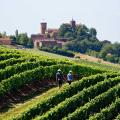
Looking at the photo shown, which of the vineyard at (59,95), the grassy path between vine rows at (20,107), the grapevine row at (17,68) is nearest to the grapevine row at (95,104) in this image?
the vineyard at (59,95)

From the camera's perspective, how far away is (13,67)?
4497 cm

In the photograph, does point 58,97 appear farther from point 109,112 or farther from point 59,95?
point 109,112

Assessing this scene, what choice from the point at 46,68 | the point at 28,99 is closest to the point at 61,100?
the point at 28,99

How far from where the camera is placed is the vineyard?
114 feet

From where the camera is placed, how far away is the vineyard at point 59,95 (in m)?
34.8

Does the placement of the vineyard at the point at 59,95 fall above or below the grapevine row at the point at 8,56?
below

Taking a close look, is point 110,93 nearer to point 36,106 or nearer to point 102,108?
point 102,108

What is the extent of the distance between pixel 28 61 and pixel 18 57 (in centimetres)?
317

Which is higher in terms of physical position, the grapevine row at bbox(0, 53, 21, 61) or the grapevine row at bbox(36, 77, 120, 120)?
the grapevine row at bbox(0, 53, 21, 61)

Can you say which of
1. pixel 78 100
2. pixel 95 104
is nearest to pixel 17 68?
pixel 78 100

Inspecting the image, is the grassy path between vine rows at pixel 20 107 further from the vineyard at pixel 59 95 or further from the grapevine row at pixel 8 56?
the grapevine row at pixel 8 56

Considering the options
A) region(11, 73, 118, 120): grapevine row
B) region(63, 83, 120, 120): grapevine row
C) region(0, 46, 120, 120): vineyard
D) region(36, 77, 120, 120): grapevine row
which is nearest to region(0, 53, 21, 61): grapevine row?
region(0, 46, 120, 120): vineyard

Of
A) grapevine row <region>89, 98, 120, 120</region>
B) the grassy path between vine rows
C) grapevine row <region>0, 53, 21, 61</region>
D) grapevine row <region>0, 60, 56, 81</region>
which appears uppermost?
grapevine row <region>0, 53, 21, 61</region>

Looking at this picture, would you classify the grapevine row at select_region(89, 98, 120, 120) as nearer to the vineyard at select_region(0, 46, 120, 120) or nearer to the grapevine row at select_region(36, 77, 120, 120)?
the vineyard at select_region(0, 46, 120, 120)
